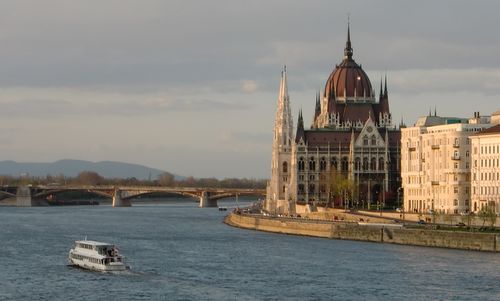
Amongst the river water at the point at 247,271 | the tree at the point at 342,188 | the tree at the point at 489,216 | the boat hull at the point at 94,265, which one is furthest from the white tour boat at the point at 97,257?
the tree at the point at 342,188

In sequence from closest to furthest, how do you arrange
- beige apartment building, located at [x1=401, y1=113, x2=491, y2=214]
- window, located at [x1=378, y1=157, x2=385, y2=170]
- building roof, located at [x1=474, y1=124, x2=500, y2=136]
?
building roof, located at [x1=474, y1=124, x2=500, y2=136]
beige apartment building, located at [x1=401, y1=113, x2=491, y2=214]
window, located at [x1=378, y1=157, x2=385, y2=170]

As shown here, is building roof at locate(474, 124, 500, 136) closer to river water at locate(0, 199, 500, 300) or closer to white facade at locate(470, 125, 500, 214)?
white facade at locate(470, 125, 500, 214)

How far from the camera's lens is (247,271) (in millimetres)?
95438

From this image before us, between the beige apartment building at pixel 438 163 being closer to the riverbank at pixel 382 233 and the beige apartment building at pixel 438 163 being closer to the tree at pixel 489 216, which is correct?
the riverbank at pixel 382 233

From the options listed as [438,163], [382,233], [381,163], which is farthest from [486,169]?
[381,163]

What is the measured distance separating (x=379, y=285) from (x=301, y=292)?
5.86 metres

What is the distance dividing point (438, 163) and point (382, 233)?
100ft

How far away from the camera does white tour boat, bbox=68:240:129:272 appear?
94188 mm

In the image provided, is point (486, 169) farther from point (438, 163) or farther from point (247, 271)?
point (247, 271)

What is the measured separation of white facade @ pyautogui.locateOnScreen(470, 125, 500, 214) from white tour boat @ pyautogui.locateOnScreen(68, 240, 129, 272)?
48910 millimetres

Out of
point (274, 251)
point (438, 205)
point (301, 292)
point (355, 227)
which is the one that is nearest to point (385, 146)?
point (438, 205)

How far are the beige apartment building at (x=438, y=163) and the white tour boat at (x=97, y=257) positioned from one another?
185 feet

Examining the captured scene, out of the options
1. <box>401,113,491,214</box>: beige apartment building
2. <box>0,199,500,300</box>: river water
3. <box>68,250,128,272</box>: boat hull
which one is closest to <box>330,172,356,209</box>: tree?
<box>401,113,491,214</box>: beige apartment building

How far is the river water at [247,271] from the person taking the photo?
81938mm
